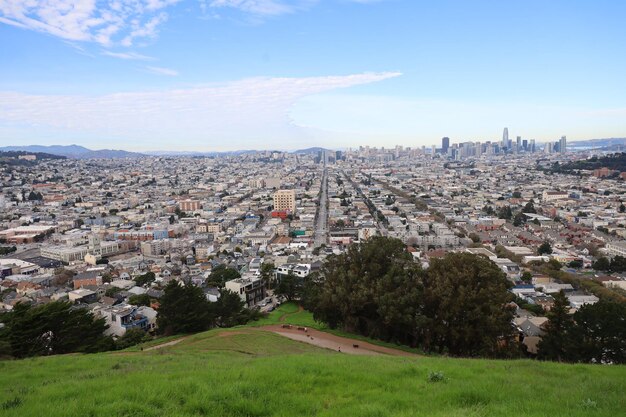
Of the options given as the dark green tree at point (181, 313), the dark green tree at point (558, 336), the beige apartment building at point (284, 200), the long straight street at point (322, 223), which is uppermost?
the dark green tree at point (558, 336)

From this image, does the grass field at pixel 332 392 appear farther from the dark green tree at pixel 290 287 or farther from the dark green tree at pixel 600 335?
the dark green tree at pixel 290 287

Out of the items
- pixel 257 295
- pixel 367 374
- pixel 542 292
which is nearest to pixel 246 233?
pixel 257 295

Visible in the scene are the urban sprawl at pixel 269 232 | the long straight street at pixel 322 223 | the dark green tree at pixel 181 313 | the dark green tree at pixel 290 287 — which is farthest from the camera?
the long straight street at pixel 322 223

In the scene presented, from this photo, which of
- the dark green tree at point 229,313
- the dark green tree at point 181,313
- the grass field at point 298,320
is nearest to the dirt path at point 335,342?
the grass field at point 298,320

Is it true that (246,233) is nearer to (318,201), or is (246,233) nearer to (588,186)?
(318,201)

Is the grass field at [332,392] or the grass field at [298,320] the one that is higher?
the grass field at [332,392]

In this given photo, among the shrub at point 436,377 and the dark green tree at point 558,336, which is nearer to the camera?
the shrub at point 436,377
